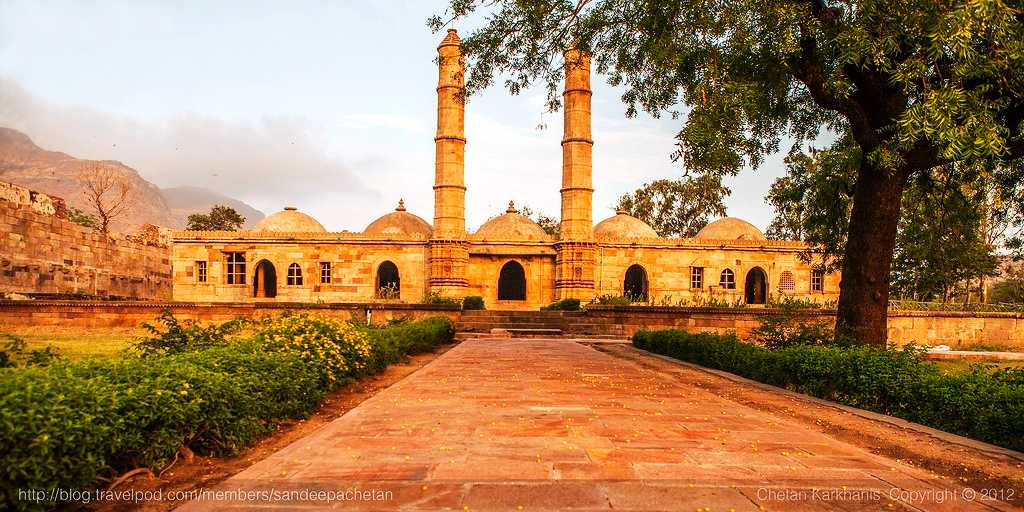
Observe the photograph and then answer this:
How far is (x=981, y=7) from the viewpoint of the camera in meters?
5.76

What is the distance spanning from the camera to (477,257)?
2681 centimetres

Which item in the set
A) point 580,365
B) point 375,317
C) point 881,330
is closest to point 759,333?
point 881,330

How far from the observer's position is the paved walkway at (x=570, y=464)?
11.1 feet

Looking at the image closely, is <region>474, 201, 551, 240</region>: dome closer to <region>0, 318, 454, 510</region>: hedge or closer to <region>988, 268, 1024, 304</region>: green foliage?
<region>0, 318, 454, 510</region>: hedge

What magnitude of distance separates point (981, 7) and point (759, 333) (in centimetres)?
734

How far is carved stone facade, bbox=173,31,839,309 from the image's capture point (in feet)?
84.8

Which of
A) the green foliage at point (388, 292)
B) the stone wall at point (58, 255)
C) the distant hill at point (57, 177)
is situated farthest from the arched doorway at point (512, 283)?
the distant hill at point (57, 177)

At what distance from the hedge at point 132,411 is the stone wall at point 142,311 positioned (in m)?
10.6

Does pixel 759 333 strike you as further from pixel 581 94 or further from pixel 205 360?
pixel 581 94

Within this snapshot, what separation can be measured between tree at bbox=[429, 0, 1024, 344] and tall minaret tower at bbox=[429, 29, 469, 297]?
14307mm

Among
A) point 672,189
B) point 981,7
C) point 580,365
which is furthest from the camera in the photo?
point 672,189

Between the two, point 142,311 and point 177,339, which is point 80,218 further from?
point 177,339

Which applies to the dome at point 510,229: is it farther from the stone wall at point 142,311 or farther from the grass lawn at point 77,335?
the grass lawn at point 77,335

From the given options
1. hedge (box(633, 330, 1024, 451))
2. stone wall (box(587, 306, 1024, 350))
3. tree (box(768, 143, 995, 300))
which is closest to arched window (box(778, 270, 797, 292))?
stone wall (box(587, 306, 1024, 350))
